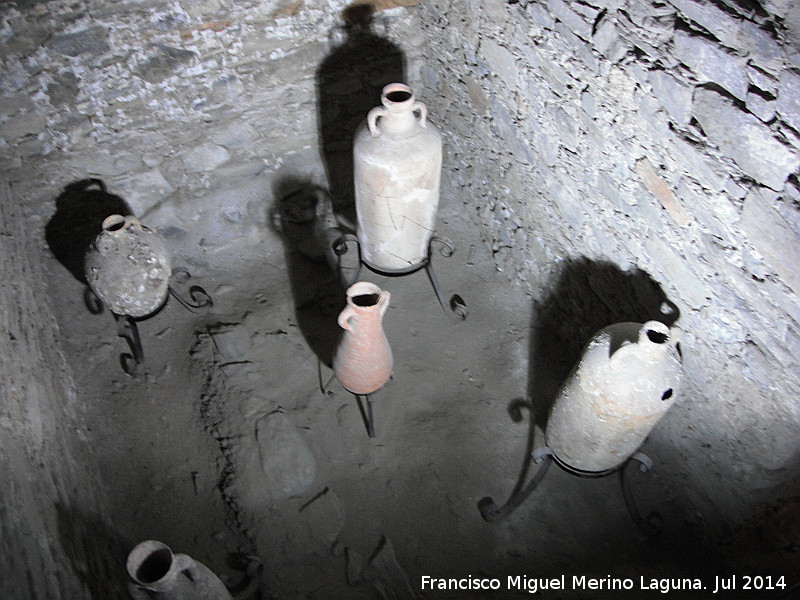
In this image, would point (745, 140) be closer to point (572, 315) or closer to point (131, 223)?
point (572, 315)

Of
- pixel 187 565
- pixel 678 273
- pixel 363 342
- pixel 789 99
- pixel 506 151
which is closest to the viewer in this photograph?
pixel 789 99

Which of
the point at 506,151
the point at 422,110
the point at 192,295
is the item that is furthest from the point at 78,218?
the point at 506,151

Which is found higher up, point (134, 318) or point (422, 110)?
point (422, 110)

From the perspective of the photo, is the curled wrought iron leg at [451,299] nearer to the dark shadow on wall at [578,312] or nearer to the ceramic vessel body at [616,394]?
the dark shadow on wall at [578,312]

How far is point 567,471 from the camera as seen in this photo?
8.27 feet

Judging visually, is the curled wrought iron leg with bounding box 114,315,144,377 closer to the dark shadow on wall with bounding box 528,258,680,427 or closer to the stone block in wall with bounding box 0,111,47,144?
the stone block in wall with bounding box 0,111,47,144

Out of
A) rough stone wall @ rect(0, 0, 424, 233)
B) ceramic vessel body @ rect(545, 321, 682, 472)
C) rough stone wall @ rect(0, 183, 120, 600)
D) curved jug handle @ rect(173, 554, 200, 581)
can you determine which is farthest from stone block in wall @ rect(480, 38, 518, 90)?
rough stone wall @ rect(0, 183, 120, 600)

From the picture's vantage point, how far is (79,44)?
9.30ft

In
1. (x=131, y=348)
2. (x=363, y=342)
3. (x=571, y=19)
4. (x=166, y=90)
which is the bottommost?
(x=131, y=348)

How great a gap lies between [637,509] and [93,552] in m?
2.25

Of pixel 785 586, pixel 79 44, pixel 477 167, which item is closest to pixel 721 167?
pixel 785 586

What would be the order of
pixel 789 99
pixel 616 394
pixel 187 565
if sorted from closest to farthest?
1. pixel 789 99
2. pixel 187 565
3. pixel 616 394

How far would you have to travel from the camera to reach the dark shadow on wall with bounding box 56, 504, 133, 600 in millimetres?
1972

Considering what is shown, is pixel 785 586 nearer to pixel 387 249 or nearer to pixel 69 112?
pixel 387 249
